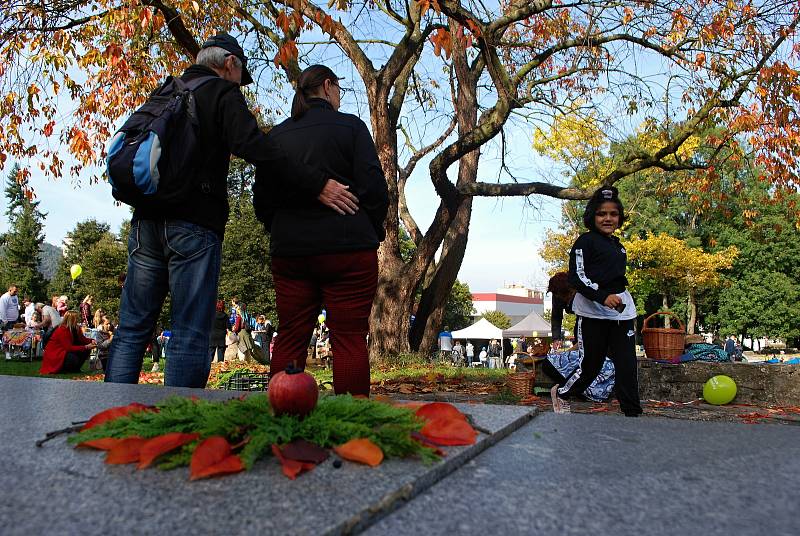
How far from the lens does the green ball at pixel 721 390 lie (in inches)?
284

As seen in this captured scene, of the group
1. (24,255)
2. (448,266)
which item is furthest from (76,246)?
(448,266)

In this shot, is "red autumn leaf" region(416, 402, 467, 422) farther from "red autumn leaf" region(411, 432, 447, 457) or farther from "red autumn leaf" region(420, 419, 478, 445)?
"red autumn leaf" region(411, 432, 447, 457)

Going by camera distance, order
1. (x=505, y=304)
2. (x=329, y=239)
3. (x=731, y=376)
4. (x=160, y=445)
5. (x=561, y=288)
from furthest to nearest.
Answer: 1. (x=505, y=304)
2. (x=561, y=288)
3. (x=731, y=376)
4. (x=329, y=239)
5. (x=160, y=445)

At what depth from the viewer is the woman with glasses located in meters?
3.10

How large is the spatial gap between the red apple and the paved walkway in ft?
0.66

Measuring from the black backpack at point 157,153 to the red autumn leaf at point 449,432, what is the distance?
1892 millimetres

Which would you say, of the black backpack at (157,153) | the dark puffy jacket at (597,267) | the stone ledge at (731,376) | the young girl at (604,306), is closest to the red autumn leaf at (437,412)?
the black backpack at (157,153)

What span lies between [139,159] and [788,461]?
8.78ft

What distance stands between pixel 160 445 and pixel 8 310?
19606 millimetres

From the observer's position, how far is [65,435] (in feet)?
5.86

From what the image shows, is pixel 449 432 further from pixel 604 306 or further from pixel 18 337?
pixel 18 337

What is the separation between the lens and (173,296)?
126 inches

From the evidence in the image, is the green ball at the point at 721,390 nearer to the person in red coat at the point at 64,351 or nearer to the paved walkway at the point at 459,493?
the paved walkway at the point at 459,493

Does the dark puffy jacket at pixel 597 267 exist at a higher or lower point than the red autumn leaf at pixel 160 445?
higher
